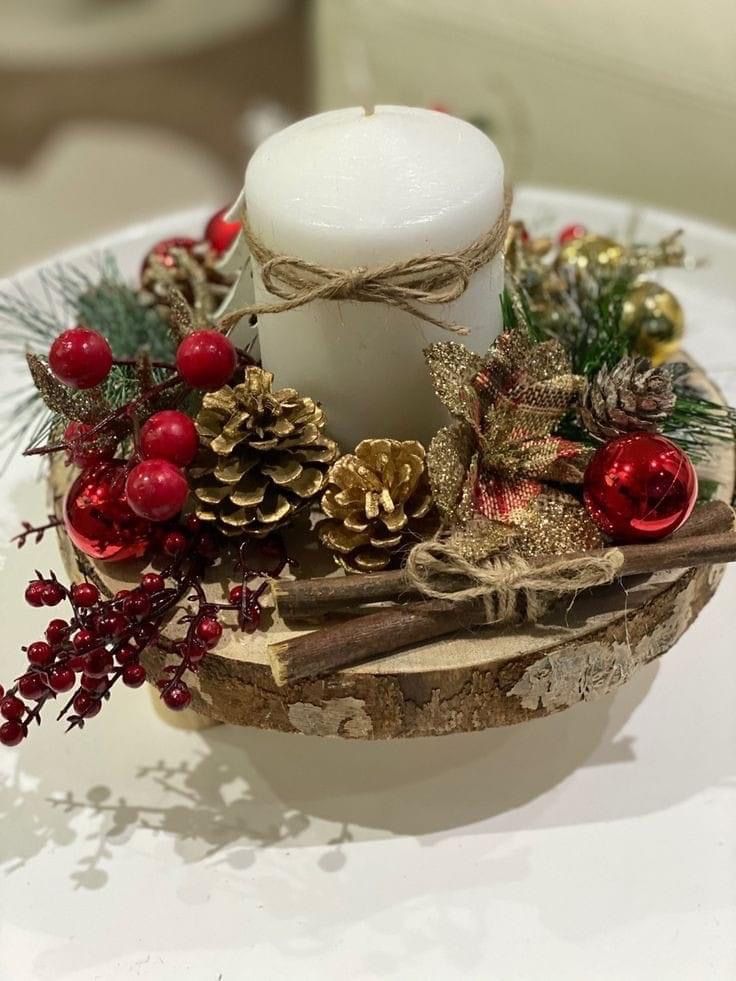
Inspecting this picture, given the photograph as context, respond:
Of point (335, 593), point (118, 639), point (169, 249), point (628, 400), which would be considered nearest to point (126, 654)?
point (118, 639)

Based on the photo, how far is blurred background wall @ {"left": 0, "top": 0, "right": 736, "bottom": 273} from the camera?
63.7 inches

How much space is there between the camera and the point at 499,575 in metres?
0.58

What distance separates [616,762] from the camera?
2.53 ft

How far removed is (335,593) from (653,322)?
0.49 m

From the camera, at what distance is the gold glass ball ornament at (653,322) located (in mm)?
925

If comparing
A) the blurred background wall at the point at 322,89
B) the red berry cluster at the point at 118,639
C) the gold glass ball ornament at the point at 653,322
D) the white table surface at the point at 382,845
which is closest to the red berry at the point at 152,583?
the red berry cluster at the point at 118,639

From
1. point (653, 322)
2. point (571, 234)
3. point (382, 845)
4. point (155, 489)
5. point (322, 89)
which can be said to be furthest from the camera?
point (322, 89)

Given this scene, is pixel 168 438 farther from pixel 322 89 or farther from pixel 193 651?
pixel 322 89

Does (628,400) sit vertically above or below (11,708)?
above

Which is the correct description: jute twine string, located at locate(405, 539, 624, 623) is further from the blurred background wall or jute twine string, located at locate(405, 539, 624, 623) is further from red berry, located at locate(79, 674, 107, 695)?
the blurred background wall

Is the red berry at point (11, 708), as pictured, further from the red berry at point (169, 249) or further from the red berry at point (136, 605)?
the red berry at point (169, 249)

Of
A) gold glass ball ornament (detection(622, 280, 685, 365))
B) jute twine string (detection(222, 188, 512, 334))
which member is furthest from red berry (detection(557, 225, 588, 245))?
jute twine string (detection(222, 188, 512, 334))

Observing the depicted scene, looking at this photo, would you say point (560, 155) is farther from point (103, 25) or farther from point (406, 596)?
point (406, 596)

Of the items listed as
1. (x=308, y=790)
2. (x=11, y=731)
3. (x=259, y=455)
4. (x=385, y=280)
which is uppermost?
(x=385, y=280)
